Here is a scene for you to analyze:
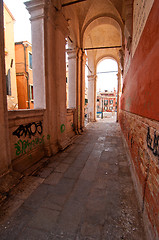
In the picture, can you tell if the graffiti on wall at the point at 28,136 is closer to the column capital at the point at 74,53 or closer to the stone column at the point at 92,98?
the column capital at the point at 74,53

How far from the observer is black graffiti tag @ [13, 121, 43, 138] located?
267cm

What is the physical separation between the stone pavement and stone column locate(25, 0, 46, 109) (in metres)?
2.14

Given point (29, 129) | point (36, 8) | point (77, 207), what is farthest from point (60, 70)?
point (77, 207)

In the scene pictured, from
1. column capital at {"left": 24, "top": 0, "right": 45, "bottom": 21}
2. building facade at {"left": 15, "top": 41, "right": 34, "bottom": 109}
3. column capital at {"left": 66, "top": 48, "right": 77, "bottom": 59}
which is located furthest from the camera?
building facade at {"left": 15, "top": 41, "right": 34, "bottom": 109}

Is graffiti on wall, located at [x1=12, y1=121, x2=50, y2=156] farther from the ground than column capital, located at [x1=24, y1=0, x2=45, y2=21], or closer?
closer

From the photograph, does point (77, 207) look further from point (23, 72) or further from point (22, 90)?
point (23, 72)

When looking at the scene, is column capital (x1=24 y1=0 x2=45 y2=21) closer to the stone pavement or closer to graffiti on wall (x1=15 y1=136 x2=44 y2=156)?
graffiti on wall (x1=15 y1=136 x2=44 y2=156)

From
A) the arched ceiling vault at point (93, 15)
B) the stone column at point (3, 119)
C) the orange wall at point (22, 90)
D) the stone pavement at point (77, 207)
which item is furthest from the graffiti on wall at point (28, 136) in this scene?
the orange wall at point (22, 90)

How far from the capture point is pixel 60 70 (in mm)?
4055

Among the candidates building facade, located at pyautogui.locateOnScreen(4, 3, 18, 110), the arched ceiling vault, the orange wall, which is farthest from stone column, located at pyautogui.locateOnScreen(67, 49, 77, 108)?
the orange wall

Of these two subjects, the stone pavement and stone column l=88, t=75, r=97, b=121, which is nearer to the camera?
the stone pavement

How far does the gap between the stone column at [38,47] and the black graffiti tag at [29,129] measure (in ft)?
2.10

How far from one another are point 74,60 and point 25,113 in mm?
4829

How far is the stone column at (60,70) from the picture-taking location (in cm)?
381
